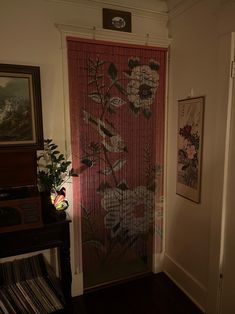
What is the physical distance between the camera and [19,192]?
1.84m

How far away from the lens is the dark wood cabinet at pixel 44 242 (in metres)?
1.68

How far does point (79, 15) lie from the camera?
2.04m

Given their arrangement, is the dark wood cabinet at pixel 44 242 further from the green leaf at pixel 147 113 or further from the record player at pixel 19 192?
the green leaf at pixel 147 113

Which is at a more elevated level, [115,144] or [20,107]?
[20,107]

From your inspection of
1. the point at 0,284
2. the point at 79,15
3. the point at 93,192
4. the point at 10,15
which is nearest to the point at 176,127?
the point at 93,192

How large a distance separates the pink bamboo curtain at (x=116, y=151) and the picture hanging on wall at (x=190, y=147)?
247 millimetres

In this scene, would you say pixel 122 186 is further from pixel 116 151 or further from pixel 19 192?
pixel 19 192

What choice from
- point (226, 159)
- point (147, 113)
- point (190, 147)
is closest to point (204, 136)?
point (190, 147)

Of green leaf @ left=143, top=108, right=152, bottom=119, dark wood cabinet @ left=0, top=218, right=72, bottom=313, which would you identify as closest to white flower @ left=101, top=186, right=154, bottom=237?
dark wood cabinet @ left=0, top=218, right=72, bottom=313

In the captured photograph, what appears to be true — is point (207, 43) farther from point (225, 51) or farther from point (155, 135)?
point (155, 135)

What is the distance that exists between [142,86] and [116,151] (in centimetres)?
66

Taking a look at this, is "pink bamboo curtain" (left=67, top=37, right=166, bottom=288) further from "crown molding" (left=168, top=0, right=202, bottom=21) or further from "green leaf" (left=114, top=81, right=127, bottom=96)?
"crown molding" (left=168, top=0, right=202, bottom=21)

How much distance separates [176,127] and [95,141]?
78 centimetres

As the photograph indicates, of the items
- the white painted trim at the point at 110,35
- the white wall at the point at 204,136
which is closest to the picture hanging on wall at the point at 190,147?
the white wall at the point at 204,136
